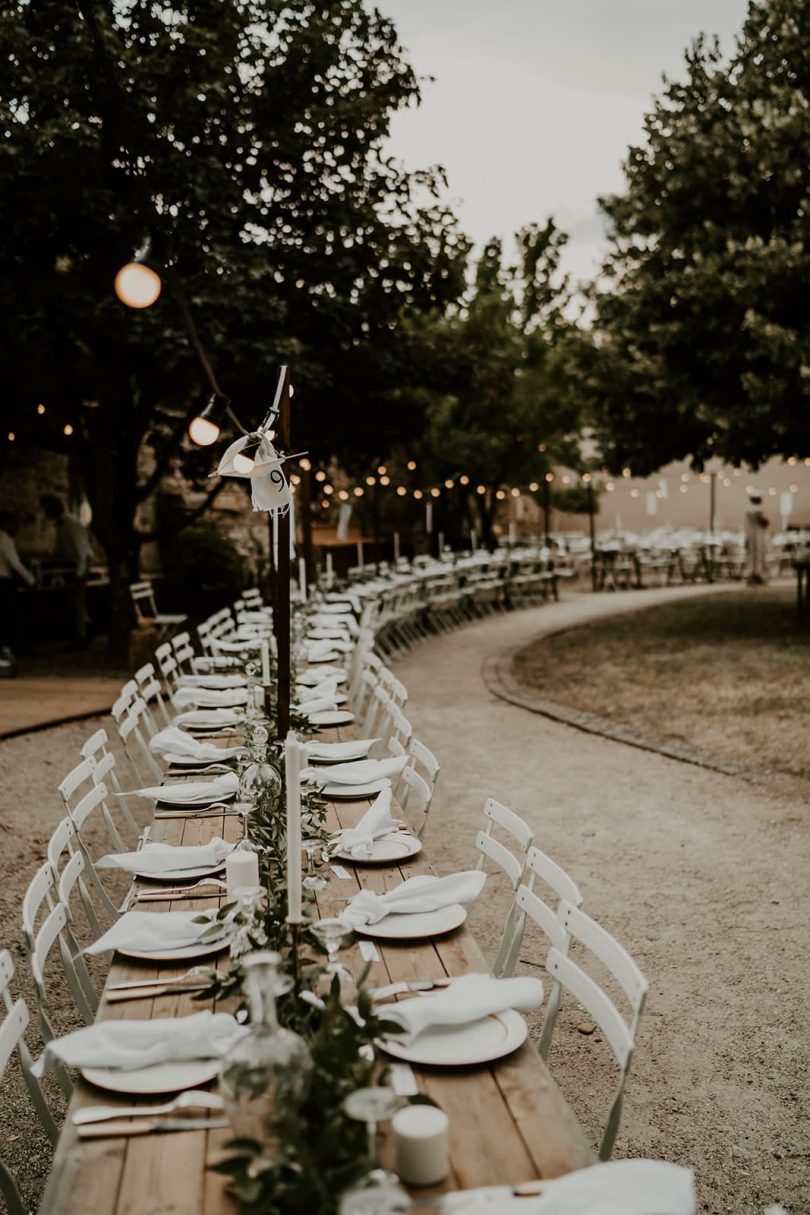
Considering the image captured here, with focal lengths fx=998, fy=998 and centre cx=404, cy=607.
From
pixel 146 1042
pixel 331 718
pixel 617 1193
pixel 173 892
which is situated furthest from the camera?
pixel 331 718

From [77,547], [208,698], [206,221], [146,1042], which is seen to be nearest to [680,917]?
[208,698]

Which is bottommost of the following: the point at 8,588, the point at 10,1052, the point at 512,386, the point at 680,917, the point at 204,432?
the point at 680,917

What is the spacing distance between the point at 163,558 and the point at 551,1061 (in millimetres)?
13031

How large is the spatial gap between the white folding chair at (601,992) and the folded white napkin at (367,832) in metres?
0.76

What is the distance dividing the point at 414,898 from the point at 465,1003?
0.63m

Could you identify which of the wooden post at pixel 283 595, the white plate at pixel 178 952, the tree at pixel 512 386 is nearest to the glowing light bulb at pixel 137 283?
the wooden post at pixel 283 595

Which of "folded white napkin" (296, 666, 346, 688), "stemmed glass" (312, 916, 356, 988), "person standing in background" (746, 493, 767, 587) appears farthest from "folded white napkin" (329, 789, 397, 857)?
"person standing in background" (746, 493, 767, 587)

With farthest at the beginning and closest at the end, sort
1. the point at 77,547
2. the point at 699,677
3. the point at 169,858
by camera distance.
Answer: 1. the point at 77,547
2. the point at 699,677
3. the point at 169,858

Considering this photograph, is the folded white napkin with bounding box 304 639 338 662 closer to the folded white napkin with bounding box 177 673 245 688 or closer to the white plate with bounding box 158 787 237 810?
the folded white napkin with bounding box 177 673 245 688

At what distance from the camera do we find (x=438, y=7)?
804 centimetres

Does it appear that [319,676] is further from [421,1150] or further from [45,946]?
[421,1150]

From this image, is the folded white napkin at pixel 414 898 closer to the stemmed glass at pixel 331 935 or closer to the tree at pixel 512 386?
the stemmed glass at pixel 331 935

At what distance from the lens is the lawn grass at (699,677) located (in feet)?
25.9

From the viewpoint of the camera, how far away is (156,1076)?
1966mm
